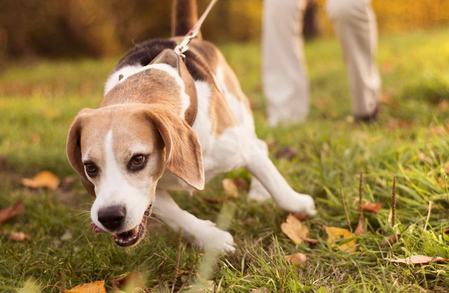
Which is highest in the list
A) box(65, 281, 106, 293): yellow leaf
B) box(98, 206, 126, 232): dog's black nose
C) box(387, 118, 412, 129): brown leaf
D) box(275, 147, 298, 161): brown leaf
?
box(98, 206, 126, 232): dog's black nose

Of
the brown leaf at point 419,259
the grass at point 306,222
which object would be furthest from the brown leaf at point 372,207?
the brown leaf at point 419,259

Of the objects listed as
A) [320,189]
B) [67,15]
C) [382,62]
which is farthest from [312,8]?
[320,189]

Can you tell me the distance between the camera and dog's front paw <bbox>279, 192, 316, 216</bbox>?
2.80 m

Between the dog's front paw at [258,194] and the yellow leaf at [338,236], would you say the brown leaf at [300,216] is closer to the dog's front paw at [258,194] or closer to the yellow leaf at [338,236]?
the yellow leaf at [338,236]

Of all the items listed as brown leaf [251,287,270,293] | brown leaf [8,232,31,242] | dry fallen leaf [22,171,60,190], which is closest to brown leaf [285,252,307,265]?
brown leaf [251,287,270,293]

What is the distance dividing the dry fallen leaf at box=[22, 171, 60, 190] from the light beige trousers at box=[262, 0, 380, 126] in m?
2.19

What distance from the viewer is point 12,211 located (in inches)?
127

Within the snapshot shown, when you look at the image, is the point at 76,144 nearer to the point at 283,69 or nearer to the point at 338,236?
the point at 338,236

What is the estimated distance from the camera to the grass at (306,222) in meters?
2.21

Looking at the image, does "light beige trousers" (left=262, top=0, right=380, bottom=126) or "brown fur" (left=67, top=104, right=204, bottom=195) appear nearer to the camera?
"brown fur" (left=67, top=104, right=204, bottom=195)

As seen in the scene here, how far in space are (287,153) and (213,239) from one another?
1.42m

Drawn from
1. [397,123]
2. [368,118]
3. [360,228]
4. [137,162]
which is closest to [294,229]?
[360,228]

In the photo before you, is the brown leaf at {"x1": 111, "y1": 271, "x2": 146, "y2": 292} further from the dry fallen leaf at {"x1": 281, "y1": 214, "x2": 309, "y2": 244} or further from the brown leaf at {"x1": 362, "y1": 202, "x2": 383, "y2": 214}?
the brown leaf at {"x1": 362, "y1": 202, "x2": 383, "y2": 214}

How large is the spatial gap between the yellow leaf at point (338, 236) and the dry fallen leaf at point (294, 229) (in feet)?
0.43
